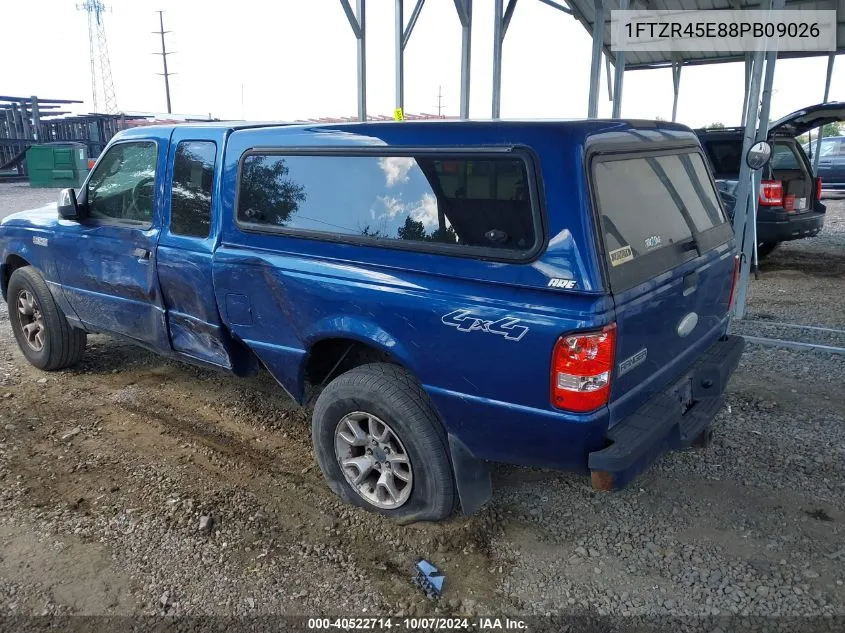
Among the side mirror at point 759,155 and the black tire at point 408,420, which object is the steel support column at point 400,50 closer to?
the side mirror at point 759,155

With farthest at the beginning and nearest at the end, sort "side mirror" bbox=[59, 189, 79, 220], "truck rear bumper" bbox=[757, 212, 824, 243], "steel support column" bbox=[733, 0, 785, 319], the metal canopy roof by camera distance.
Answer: the metal canopy roof < "truck rear bumper" bbox=[757, 212, 824, 243] < "steel support column" bbox=[733, 0, 785, 319] < "side mirror" bbox=[59, 189, 79, 220]

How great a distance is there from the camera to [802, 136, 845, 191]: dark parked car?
16.0 metres

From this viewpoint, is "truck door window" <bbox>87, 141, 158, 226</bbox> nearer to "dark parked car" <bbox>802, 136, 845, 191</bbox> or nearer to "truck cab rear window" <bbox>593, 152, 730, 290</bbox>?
"truck cab rear window" <bbox>593, 152, 730, 290</bbox>

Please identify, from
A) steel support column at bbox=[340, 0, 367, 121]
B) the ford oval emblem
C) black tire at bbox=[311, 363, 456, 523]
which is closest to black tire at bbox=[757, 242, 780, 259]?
steel support column at bbox=[340, 0, 367, 121]

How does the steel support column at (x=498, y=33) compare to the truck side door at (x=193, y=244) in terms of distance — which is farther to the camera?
the steel support column at (x=498, y=33)

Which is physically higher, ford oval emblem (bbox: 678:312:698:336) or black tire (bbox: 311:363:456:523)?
ford oval emblem (bbox: 678:312:698:336)

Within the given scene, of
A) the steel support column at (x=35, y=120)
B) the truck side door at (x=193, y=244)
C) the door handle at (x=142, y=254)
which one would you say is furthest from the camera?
the steel support column at (x=35, y=120)

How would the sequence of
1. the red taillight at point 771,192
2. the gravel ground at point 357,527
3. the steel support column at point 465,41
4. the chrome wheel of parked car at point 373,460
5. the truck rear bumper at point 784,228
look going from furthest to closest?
the steel support column at point 465,41 → the truck rear bumper at point 784,228 → the red taillight at point 771,192 → the chrome wheel of parked car at point 373,460 → the gravel ground at point 357,527

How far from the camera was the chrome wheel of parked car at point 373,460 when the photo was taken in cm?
312

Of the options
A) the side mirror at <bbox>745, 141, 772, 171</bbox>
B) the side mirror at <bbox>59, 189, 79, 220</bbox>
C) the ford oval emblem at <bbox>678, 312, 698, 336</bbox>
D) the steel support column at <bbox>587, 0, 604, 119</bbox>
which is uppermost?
the steel support column at <bbox>587, 0, 604, 119</bbox>

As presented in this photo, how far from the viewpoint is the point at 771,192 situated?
8258mm

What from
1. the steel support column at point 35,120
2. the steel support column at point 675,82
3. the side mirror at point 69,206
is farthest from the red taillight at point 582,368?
the steel support column at point 35,120

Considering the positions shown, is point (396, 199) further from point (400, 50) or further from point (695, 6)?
point (695, 6)

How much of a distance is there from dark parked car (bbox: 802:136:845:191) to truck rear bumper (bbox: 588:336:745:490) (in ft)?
50.0
